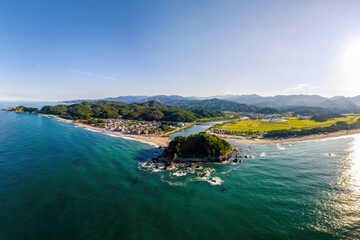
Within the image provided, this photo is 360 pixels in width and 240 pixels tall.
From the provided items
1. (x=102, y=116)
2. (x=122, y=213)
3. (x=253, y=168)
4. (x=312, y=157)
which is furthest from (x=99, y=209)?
(x=102, y=116)

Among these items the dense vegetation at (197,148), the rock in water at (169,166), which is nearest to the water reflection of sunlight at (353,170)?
the dense vegetation at (197,148)

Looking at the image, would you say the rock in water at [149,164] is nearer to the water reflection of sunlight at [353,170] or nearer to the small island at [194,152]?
the small island at [194,152]

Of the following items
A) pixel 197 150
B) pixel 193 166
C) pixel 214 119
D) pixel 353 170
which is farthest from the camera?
pixel 214 119

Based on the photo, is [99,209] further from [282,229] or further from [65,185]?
[282,229]

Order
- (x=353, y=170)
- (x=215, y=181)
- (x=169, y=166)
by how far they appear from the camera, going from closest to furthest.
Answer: (x=215, y=181), (x=353, y=170), (x=169, y=166)

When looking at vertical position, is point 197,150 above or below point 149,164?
above

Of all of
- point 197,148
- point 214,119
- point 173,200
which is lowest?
point 173,200

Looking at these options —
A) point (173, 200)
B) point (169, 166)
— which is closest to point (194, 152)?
point (169, 166)

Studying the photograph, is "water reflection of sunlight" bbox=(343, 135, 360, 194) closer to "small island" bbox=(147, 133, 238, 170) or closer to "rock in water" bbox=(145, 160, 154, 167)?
"small island" bbox=(147, 133, 238, 170)

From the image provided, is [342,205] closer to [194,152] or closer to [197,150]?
[197,150]
